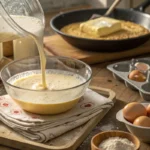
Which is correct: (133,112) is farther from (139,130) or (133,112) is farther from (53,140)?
(53,140)

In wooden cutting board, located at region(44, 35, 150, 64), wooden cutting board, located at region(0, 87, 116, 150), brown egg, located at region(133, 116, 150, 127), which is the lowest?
wooden cutting board, located at region(44, 35, 150, 64)

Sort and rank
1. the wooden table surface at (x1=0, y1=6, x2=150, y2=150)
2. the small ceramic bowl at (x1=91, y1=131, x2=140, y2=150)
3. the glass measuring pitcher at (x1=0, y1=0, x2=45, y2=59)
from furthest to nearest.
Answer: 1. the glass measuring pitcher at (x1=0, y1=0, x2=45, y2=59)
2. the wooden table surface at (x1=0, y1=6, x2=150, y2=150)
3. the small ceramic bowl at (x1=91, y1=131, x2=140, y2=150)

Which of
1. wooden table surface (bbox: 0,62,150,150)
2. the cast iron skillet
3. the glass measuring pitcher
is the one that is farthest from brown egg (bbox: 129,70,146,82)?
the glass measuring pitcher

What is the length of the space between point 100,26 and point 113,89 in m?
0.32

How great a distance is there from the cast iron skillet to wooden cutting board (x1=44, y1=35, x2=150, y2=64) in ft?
0.06

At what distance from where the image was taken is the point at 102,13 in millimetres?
2080

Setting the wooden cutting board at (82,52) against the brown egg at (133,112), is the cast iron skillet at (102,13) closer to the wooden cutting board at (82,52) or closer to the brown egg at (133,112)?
the wooden cutting board at (82,52)

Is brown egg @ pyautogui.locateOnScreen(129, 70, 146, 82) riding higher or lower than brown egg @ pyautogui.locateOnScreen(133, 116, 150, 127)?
lower

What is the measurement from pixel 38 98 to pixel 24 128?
0.09m

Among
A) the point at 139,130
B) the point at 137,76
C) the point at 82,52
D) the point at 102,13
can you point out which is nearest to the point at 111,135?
the point at 139,130

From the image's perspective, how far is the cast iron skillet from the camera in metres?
1.77

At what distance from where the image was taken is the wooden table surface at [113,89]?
1.37 meters

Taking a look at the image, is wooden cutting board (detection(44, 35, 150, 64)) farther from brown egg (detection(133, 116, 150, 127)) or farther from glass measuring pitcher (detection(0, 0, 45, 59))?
brown egg (detection(133, 116, 150, 127))

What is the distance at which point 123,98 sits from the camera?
155 cm
